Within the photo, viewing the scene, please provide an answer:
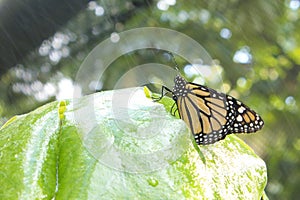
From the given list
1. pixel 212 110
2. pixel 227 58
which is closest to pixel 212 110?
pixel 212 110

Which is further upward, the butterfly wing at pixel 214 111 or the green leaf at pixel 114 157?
the butterfly wing at pixel 214 111

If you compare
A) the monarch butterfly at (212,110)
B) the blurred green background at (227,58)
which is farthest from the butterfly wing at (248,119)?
the blurred green background at (227,58)

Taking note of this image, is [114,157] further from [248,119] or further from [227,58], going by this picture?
[227,58]

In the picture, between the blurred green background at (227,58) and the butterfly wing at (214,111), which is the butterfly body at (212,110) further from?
the blurred green background at (227,58)

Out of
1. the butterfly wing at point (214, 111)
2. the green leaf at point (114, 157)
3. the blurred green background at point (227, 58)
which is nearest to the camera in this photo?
the green leaf at point (114, 157)

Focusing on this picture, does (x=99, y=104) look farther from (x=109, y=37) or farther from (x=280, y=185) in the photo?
(x=280, y=185)

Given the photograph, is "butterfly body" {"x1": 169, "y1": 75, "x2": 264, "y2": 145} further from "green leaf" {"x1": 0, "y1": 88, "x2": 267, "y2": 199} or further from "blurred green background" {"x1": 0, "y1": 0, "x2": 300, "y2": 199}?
"blurred green background" {"x1": 0, "y1": 0, "x2": 300, "y2": 199}

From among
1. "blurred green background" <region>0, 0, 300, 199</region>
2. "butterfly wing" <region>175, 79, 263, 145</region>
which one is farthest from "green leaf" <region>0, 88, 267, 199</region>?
"blurred green background" <region>0, 0, 300, 199</region>
